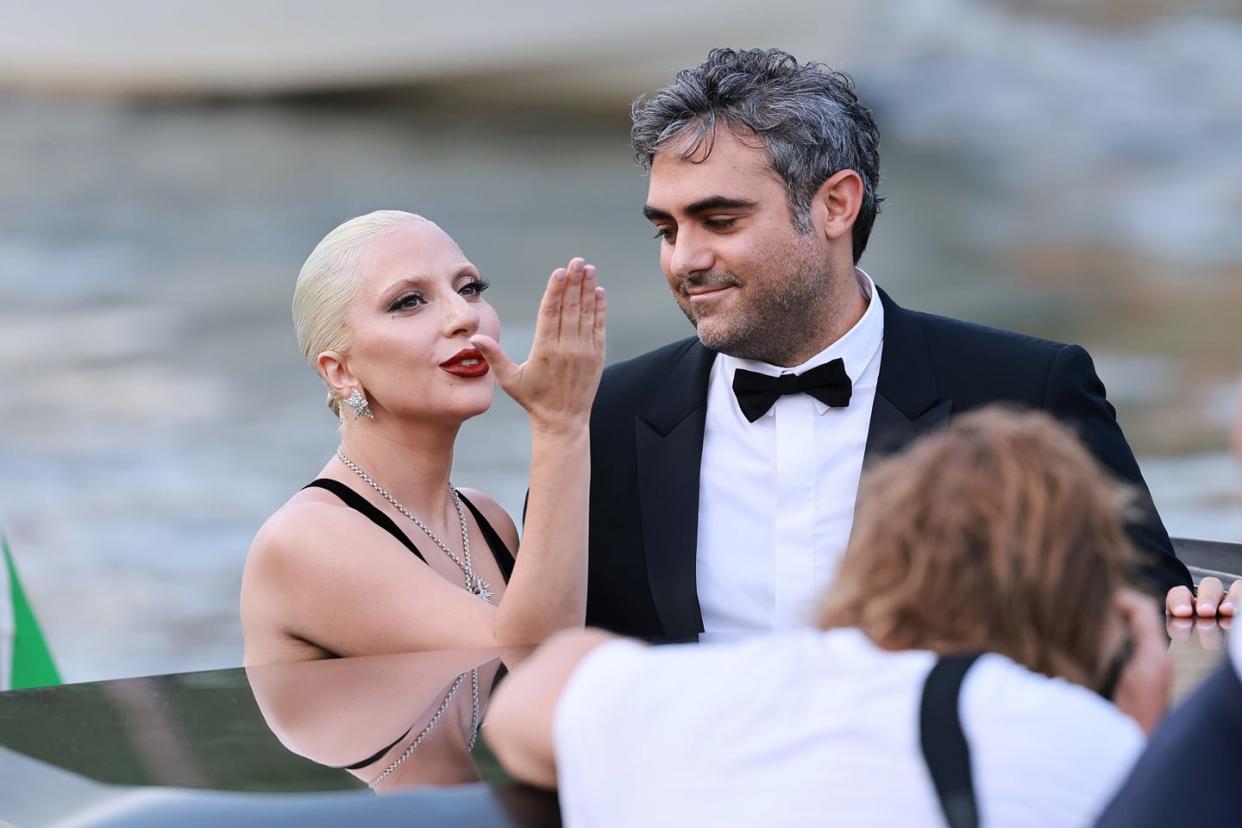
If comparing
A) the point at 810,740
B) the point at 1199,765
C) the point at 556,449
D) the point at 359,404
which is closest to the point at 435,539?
the point at 359,404

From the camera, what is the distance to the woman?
76.1 inches

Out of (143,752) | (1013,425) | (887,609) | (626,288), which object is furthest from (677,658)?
(626,288)

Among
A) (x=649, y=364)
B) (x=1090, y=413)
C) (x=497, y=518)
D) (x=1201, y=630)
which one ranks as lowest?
(x=1201, y=630)

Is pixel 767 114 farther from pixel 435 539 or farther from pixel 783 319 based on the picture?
pixel 435 539

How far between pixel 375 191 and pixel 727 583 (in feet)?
11.8

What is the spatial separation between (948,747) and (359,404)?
1371mm

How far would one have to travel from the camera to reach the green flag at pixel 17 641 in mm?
4047

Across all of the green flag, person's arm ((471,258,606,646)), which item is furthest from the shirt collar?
the green flag

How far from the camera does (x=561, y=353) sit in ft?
6.32

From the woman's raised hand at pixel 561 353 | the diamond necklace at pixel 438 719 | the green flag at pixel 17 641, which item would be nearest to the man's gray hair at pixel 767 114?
the woman's raised hand at pixel 561 353

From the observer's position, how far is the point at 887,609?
3.73 ft

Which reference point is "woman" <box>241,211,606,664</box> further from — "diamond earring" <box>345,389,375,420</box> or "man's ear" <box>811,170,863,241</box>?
"man's ear" <box>811,170,863,241</box>

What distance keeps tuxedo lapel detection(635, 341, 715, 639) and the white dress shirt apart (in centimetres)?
4

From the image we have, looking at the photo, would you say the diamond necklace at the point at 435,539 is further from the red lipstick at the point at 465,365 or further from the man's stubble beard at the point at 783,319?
the man's stubble beard at the point at 783,319
